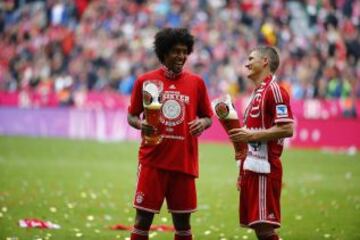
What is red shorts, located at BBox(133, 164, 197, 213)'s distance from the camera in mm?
8672

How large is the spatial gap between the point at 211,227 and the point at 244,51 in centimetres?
1911

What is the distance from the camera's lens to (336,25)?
30.7 m

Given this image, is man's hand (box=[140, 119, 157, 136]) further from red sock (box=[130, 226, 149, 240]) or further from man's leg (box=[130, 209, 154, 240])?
red sock (box=[130, 226, 149, 240])

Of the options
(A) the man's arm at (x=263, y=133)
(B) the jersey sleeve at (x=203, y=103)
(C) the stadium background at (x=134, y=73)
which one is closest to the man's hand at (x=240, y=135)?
(A) the man's arm at (x=263, y=133)

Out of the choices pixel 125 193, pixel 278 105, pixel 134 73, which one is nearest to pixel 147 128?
pixel 278 105

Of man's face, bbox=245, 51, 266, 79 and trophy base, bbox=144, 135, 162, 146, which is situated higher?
man's face, bbox=245, 51, 266, 79

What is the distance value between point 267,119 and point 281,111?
0.72ft

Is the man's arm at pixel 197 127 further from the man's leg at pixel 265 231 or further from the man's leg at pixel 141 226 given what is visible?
the man's leg at pixel 265 231

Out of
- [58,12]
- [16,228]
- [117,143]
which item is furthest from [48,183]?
[58,12]

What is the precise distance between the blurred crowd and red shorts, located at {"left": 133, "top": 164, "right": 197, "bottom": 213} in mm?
19022

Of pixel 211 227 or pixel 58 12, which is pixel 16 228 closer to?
pixel 211 227

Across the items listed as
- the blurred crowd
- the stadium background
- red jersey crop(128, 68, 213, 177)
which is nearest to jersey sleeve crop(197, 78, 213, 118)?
red jersey crop(128, 68, 213, 177)

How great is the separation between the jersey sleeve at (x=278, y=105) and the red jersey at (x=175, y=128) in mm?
867

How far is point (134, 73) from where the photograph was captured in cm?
3178
